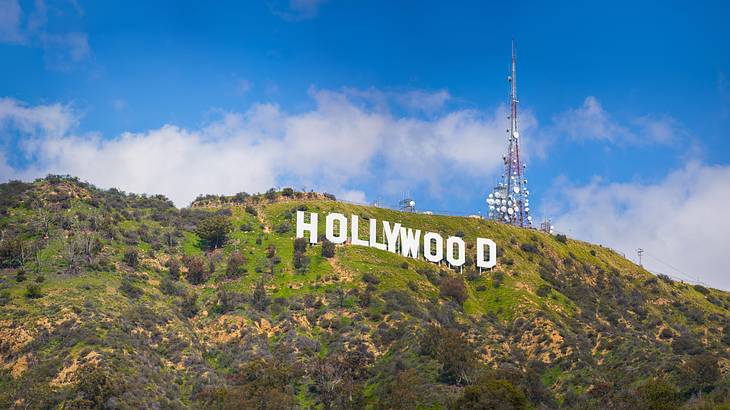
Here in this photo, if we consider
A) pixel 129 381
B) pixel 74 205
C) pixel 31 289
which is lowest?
pixel 129 381

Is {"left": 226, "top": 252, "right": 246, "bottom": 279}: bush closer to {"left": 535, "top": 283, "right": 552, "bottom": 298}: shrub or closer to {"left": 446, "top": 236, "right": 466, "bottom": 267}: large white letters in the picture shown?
{"left": 446, "top": 236, "right": 466, "bottom": 267}: large white letters

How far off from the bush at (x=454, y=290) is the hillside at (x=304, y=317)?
309mm

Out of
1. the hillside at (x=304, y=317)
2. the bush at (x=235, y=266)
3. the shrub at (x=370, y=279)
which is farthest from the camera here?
the bush at (x=235, y=266)

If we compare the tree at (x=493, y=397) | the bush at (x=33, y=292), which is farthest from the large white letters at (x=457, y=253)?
the bush at (x=33, y=292)

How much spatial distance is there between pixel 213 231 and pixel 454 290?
1538 inches

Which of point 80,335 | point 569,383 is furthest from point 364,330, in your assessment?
point 80,335

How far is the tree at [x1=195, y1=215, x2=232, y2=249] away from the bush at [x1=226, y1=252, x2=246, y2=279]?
7.38m

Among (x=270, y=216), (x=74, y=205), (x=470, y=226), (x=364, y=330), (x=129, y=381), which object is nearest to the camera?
(x=129, y=381)

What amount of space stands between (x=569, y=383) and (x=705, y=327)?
43203 millimetres

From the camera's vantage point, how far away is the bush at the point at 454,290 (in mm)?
128500

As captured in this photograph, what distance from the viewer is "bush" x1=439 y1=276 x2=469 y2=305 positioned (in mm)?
128500

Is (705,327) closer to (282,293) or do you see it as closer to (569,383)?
(569,383)

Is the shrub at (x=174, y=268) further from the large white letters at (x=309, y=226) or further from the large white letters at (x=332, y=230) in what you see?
the large white letters at (x=332, y=230)

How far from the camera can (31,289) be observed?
103750 mm
